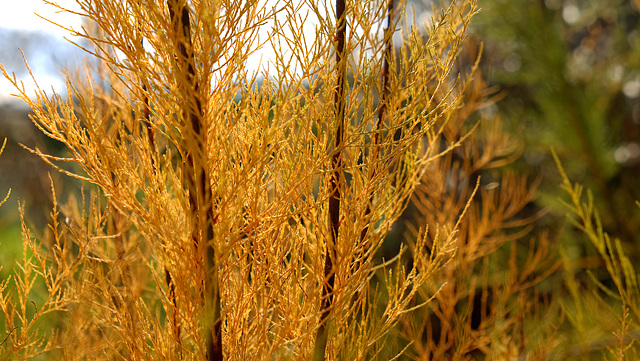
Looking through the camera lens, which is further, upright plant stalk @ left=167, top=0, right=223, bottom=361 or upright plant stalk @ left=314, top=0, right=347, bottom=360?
upright plant stalk @ left=314, top=0, right=347, bottom=360

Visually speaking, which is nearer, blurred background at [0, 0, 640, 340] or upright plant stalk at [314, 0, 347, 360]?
upright plant stalk at [314, 0, 347, 360]

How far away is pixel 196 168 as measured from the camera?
2.18 feet

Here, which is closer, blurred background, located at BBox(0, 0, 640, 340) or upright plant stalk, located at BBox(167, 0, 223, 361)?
upright plant stalk, located at BBox(167, 0, 223, 361)

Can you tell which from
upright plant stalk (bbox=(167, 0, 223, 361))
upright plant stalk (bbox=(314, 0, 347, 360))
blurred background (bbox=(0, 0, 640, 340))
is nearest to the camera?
upright plant stalk (bbox=(167, 0, 223, 361))

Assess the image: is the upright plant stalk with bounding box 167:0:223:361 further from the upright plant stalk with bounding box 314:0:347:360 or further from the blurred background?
the blurred background

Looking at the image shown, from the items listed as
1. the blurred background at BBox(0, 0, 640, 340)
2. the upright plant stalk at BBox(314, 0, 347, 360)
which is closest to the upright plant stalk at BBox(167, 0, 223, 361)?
the upright plant stalk at BBox(314, 0, 347, 360)

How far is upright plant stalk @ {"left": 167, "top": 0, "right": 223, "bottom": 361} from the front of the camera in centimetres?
63

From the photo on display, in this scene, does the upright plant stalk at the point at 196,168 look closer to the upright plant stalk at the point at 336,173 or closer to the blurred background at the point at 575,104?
the upright plant stalk at the point at 336,173

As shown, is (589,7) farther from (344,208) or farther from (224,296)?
(224,296)

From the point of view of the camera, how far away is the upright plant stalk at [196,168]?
0.63 metres

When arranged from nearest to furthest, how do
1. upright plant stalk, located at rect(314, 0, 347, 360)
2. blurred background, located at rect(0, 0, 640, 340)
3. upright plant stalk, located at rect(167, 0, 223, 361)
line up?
upright plant stalk, located at rect(167, 0, 223, 361) → upright plant stalk, located at rect(314, 0, 347, 360) → blurred background, located at rect(0, 0, 640, 340)

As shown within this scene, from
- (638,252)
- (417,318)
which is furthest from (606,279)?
(417,318)

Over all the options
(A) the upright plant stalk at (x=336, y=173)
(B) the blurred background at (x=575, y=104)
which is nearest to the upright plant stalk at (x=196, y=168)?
(A) the upright plant stalk at (x=336, y=173)

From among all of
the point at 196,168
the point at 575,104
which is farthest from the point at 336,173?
the point at 575,104
